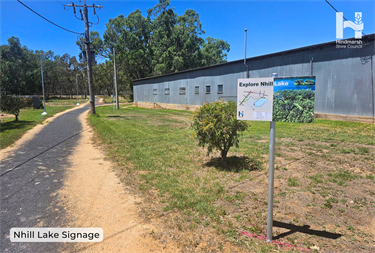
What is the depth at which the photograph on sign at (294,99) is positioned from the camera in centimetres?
276

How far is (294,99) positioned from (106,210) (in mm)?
3431

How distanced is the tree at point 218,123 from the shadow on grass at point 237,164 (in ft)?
1.83

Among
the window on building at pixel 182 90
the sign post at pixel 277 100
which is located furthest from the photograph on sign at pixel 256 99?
the window on building at pixel 182 90

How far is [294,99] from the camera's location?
9.28 feet

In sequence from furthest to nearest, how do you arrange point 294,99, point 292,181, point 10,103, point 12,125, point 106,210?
1. point 10,103
2. point 12,125
3. point 292,181
4. point 106,210
5. point 294,99

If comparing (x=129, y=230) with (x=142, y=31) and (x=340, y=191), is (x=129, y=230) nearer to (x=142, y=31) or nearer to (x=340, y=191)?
(x=340, y=191)

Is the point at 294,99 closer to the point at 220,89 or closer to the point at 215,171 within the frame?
the point at 215,171

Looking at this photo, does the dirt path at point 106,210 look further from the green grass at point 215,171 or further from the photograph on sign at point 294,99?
the photograph on sign at point 294,99

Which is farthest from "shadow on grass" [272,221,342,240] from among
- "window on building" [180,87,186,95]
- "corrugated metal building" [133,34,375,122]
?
"window on building" [180,87,186,95]

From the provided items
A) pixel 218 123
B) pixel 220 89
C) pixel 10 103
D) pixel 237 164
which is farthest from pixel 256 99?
pixel 220 89

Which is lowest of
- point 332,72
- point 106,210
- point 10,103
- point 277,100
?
point 106,210

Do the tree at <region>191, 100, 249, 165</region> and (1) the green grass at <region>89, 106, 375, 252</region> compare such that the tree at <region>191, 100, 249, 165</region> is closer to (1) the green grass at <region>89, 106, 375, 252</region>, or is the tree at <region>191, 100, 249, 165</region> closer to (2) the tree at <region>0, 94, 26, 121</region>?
(1) the green grass at <region>89, 106, 375, 252</region>

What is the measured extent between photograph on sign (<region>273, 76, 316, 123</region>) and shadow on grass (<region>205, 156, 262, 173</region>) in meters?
3.05

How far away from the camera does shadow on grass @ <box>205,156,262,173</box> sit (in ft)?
19.1
